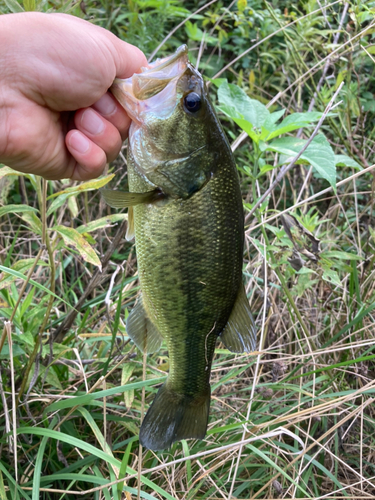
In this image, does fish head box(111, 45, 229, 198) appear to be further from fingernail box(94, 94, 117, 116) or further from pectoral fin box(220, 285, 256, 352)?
pectoral fin box(220, 285, 256, 352)

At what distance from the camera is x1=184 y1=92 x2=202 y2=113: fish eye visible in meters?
1.51

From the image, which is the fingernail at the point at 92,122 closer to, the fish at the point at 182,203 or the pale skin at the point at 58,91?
the pale skin at the point at 58,91

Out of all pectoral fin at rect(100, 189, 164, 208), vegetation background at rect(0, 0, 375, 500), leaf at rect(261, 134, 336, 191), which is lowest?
vegetation background at rect(0, 0, 375, 500)

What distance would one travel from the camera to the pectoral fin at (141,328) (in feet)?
5.48

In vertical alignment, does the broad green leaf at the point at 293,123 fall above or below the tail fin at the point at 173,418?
above

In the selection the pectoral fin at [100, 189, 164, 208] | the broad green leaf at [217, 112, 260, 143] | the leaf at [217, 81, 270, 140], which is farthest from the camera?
the leaf at [217, 81, 270, 140]

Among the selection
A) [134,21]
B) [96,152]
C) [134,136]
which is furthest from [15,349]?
[134,21]

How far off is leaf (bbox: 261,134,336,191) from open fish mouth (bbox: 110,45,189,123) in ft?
1.96

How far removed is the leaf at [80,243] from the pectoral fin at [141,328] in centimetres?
26

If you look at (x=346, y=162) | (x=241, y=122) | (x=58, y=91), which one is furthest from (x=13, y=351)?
(x=346, y=162)

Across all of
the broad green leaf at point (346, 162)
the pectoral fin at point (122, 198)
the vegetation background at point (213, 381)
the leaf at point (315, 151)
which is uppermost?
the pectoral fin at point (122, 198)

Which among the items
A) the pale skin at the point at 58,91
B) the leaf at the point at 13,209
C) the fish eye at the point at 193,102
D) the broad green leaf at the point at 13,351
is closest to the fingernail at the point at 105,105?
the pale skin at the point at 58,91

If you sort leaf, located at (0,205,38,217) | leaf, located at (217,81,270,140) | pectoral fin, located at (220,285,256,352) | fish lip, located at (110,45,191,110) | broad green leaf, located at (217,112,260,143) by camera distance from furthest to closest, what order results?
1. leaf, located at (217,81,270,140)
2. broad green leaf, located at (217,112,260,143)
3. leaf, located at (0,205,38,217)
4. pectoral fin, located at (220,285,256,352)
5. fish lip, located at (110,45,191,110)

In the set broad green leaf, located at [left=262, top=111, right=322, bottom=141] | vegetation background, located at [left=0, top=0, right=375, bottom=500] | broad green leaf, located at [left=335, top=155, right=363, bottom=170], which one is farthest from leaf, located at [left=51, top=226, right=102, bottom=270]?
broad green leaf, located at [left=335, top=155, right=363, bottom=170]
